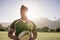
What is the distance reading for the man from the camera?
2000 mm

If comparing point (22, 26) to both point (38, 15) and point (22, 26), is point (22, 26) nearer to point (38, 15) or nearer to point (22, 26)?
point (22, 26)

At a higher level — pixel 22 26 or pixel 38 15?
pixel 38 15

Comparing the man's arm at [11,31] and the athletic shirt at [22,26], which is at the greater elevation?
the athletic shirt at [22,26]

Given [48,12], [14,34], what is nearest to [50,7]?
[48,12]

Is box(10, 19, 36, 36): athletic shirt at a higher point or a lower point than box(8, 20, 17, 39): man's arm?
higher

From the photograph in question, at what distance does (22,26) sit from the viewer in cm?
201

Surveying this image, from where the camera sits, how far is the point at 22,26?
2012 mm

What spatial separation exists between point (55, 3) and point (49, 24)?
0.85 ft

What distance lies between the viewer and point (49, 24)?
2.07 meters

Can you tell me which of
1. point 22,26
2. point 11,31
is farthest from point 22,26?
point 11,31

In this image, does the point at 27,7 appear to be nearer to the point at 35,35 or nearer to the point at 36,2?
the point at 36,2

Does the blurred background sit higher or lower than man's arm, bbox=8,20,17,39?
higher

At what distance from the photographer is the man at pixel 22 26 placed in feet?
6.56

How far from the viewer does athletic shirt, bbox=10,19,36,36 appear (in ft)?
6.56
